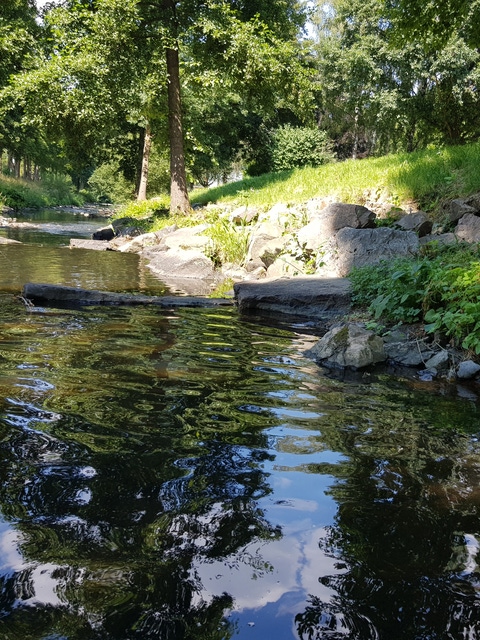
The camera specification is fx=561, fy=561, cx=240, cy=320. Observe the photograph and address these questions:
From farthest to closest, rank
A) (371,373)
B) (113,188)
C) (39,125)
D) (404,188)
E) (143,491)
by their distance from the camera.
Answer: (113,188) < (39,125) < (404,188) < (371,373) < (143,491)

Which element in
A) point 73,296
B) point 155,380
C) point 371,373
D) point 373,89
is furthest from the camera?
point 373,89

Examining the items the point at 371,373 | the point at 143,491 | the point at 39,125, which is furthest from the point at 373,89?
the point at 143,491

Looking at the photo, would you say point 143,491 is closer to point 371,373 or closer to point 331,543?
point 331,543

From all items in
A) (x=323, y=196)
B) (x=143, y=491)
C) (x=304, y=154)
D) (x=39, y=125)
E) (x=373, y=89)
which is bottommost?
(x=143, y=491)

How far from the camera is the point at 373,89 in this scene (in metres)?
28.8

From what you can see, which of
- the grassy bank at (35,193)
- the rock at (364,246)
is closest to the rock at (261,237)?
the rock at (364,246)

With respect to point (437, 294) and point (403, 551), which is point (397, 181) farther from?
point (403, 551)

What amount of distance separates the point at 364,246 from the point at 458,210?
5.40 ft

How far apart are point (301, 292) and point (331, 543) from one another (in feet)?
18.0

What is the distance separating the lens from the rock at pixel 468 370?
15.4 feet

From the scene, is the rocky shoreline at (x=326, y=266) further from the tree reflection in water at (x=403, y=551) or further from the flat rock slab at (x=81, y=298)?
the tree reflection in water at (x=403, y=551)

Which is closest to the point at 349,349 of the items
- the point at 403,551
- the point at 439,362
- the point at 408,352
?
the point at 408,352

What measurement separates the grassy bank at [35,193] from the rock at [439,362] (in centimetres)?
2910

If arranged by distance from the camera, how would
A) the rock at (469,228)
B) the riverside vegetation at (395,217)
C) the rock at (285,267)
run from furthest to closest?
the rock at (285,267) < the rock at (469,228) < the riverside vegetation at (395,217)
